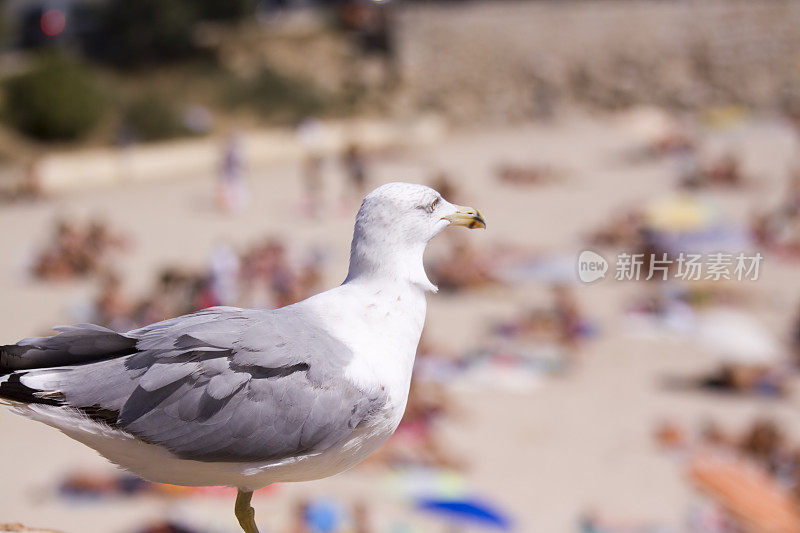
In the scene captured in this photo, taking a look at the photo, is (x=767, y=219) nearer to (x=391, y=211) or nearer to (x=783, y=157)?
(x=783, y=157)

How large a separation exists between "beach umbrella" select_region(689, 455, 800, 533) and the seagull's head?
5.90m

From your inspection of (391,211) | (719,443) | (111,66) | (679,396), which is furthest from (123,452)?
(111,66)

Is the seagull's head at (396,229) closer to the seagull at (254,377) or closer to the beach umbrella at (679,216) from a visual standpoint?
the seagull at (254,377)

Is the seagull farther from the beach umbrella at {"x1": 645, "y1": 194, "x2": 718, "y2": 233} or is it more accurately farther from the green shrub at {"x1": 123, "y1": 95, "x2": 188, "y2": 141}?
the green shrub at {"x1": 123, "y1": 95, "x2": 188, "y2": 141}

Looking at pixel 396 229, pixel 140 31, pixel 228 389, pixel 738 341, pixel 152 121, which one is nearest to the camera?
pixel 228 389

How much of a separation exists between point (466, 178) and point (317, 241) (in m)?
6.29

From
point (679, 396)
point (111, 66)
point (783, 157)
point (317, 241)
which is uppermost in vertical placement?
point (111, 66)

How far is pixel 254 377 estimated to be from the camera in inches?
85.1

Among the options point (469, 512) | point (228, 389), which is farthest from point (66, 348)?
point (469, 512)

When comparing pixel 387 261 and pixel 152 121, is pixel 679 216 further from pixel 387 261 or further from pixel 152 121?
pixel 152 121

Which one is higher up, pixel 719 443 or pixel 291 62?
pixel 291 62

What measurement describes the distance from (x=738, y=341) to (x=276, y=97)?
19716 millimetres

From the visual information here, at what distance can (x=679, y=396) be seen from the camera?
32.8ft

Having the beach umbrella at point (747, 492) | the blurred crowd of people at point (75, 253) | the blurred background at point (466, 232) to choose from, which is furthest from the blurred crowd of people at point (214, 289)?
the beach umbrella at point (747, 492)
